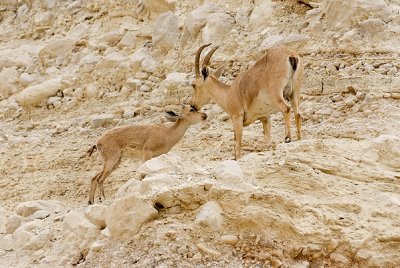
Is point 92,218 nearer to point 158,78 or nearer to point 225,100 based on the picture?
point 225,100

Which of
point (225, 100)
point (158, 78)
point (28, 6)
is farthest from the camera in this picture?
point (28, 6)

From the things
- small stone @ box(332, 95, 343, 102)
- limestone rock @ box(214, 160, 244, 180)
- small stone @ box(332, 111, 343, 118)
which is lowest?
small stone @ box(332, 111, 343, 118)

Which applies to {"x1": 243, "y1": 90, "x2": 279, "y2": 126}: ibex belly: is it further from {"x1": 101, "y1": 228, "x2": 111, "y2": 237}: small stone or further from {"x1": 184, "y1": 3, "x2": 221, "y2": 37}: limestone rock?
{"x1": 184, "y1": 3, "x2": 221, "y2": 37}: limestone rock

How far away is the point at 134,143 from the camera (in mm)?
9562

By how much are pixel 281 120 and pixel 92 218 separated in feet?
15.3

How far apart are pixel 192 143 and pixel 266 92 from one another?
241 cm

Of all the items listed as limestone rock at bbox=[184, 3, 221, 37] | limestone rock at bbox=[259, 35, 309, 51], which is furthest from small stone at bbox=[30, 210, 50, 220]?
limestone rock at bbox=[184, 3, 221, 37]

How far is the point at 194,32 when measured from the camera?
12.7 metres

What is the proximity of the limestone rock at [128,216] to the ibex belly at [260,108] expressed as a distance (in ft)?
10.6

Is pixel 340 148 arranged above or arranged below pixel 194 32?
above

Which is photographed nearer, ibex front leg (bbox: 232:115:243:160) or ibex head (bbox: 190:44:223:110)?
ibex front leg (bbox: 232:115:243:160)

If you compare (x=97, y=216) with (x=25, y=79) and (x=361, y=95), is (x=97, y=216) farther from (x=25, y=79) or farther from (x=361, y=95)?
(x=25, y=79)

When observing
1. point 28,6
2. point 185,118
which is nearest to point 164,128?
point 185,118

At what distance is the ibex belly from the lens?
8.25m
